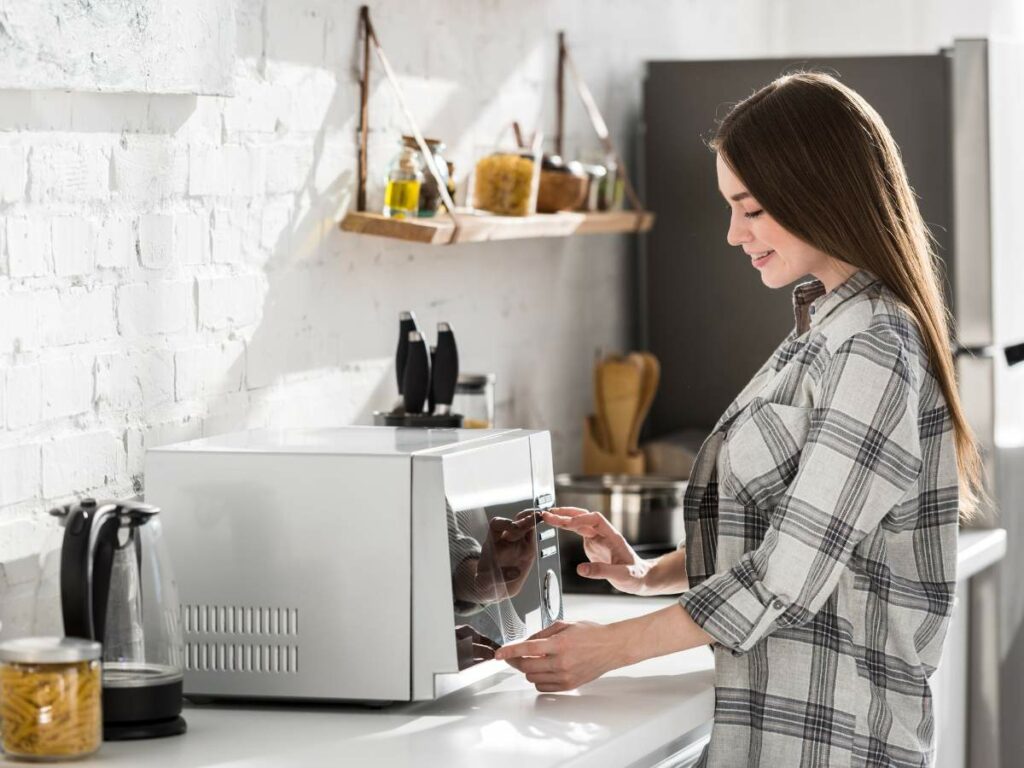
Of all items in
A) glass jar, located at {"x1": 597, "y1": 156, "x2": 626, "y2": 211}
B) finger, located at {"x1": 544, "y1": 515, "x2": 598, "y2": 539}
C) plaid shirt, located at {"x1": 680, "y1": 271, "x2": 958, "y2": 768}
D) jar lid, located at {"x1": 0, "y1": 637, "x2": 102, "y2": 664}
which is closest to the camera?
jar lid, located at {"x1": 0, "y1": 637, "x2": 102, "y2": 664}

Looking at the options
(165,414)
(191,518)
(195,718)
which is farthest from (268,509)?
(165,414)

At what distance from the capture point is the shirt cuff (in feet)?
5.71

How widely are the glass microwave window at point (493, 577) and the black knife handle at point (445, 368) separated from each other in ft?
1.48

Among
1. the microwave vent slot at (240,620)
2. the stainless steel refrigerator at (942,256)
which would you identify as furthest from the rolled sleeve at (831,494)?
the stainless steel refrigerator at (942,256)

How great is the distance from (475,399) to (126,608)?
110cm

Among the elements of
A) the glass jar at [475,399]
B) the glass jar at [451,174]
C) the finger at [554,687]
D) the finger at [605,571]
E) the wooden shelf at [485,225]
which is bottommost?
the finger at [554,687]

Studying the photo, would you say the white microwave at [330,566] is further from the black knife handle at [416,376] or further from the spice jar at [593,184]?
the spice jar at [593,184]

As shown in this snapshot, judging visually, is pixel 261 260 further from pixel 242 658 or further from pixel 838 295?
pixel 838 295

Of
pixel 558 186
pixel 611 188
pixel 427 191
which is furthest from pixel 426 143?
pixel 611 188

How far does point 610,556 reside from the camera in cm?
211

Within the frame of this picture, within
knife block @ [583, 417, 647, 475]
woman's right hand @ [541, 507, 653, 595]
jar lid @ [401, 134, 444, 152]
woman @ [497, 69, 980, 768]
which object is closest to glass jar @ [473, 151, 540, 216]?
jar lid @ [401, 134, 444, 152]

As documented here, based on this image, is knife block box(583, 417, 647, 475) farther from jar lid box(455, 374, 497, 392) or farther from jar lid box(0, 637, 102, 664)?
jar lid box(0, 637, 102, 664)

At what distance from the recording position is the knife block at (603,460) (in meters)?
3.35

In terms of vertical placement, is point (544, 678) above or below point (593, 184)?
below
